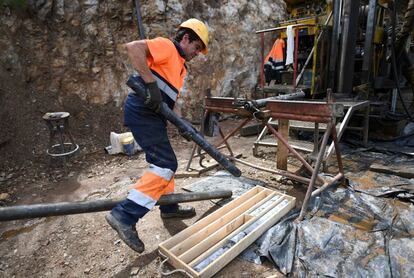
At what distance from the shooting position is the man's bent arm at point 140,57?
85.4 inches

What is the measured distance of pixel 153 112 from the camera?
2.46m

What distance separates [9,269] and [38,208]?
900mm

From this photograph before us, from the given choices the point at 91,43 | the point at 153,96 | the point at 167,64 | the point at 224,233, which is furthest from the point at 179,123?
the point at 91,43

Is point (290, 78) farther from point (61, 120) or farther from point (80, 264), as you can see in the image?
point (80, 264)

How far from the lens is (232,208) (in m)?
2.99

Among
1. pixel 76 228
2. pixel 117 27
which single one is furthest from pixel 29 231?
pixel 117 27

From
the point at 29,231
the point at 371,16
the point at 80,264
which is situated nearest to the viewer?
the point at 80,264

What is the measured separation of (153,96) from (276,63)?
5892 millimetres

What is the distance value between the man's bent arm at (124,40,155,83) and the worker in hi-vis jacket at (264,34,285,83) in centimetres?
584

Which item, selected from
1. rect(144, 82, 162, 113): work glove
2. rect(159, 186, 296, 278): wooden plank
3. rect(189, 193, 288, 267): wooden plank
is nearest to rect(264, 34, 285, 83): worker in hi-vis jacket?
rect(159, 186, 296, 278): wooden plank

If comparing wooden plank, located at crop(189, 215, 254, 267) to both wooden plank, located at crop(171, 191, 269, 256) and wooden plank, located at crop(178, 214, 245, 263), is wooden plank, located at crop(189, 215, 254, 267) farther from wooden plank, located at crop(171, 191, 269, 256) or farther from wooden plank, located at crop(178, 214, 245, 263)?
wooden plank, located at crop(171, 191, 269, 256)

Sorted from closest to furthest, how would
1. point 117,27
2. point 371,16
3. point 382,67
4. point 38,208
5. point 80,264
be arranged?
point 38,208
point 80,264
point 371,16
point 382,67
point 117,27

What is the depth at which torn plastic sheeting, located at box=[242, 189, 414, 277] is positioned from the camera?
212cm

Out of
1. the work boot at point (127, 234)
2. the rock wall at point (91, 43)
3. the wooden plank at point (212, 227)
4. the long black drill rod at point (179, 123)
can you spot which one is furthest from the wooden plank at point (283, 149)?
the rock wall at point (91, 43)
